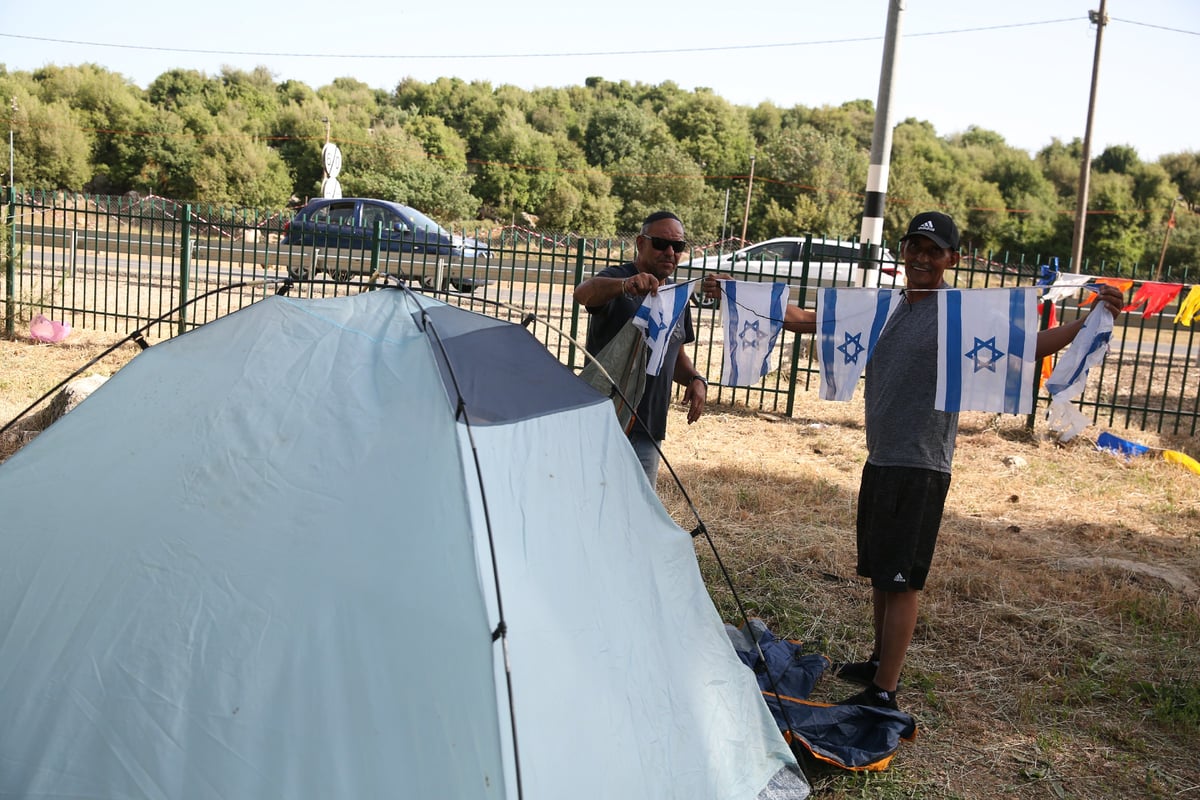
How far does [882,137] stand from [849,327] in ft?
20.9

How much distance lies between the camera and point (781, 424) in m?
8.90

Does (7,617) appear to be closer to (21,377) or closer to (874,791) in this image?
(874,791)

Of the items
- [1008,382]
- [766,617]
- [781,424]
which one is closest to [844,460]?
[781,424]

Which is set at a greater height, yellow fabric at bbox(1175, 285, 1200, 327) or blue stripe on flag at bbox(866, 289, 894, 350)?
yellow fabric at bbox(1175, 285, 1200, 327)

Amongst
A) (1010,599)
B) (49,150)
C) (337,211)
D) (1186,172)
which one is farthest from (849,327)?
(1186,172)

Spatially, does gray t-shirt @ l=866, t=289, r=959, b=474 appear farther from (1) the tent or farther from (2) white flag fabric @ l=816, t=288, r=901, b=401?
(1) the tent

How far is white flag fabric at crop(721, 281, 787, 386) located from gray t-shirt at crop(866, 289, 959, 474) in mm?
802

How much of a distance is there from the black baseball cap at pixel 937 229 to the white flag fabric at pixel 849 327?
0.54 m

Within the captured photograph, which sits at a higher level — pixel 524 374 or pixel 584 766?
pixel 524 374

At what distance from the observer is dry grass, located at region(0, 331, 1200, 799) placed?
11.6 feet

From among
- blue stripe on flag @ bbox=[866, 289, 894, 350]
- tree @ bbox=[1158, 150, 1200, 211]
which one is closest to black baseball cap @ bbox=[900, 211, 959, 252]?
blue stripe on flag @ bbox=[866, 289, 894, 350]

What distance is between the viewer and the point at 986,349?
3.58m

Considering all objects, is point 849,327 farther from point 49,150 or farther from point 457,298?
point 49,150

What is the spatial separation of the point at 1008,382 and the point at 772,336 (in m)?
1.15
